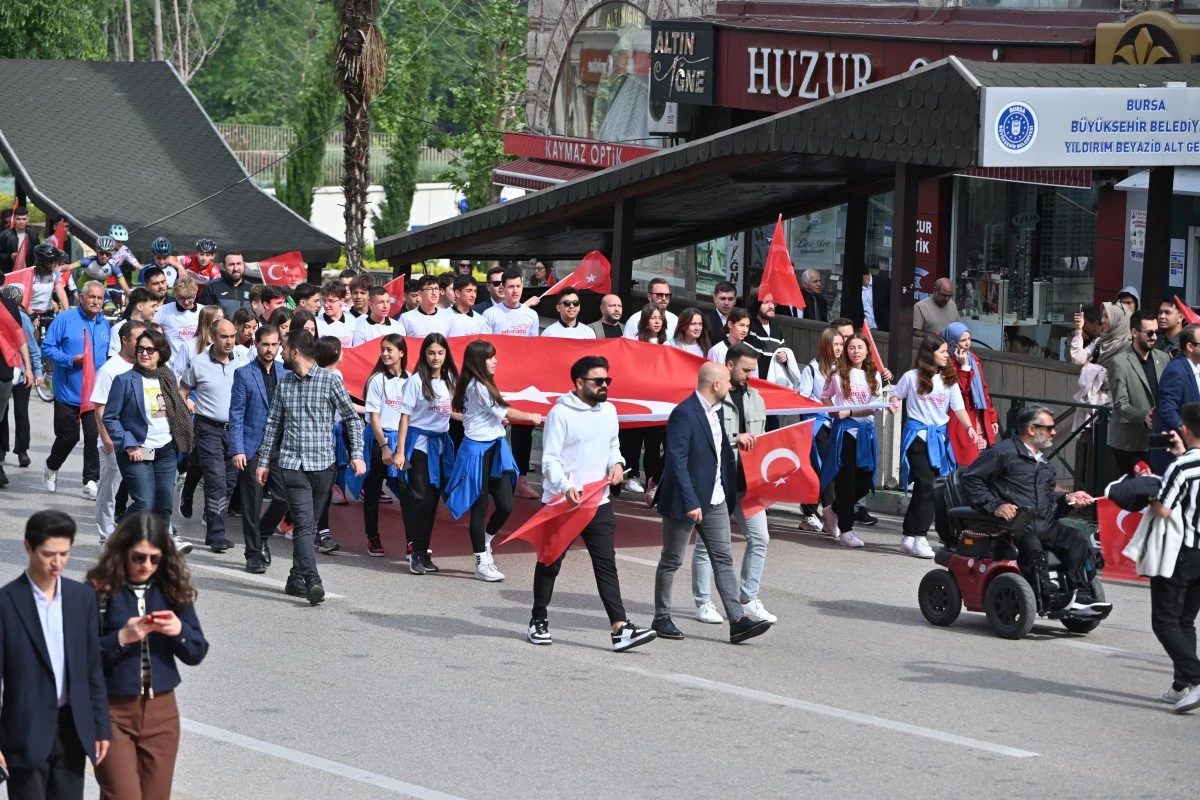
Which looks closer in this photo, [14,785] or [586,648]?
[14,785]

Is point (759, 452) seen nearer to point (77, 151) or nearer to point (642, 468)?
point (642, 468)

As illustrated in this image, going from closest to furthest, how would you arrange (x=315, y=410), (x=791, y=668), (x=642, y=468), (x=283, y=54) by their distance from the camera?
(x=791, y=668), (x=315, y=410), (x=642, y=468), (x=283, y=54)

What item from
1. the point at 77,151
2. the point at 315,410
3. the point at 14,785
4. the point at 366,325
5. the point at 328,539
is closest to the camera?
the point at 14,785

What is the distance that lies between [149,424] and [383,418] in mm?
1704

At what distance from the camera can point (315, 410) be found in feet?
39.1

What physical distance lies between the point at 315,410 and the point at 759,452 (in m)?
2.88

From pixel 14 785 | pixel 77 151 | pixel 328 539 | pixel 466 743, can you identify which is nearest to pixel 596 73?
pixel 77 151

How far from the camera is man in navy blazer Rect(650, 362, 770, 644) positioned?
10938mm

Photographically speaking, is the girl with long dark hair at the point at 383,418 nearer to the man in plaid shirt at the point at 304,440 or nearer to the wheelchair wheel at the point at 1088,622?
the man in plaid shirt at the point at 304,440

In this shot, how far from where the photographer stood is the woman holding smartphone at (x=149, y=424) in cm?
1257

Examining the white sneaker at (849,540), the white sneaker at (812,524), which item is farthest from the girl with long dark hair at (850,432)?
the white sneaker at (812,524)

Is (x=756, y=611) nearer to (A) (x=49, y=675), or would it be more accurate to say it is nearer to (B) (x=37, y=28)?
(A) (x=49, y=675)

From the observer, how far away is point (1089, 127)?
14.5 m

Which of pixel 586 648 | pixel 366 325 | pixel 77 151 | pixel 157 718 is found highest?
pixel 77 151
